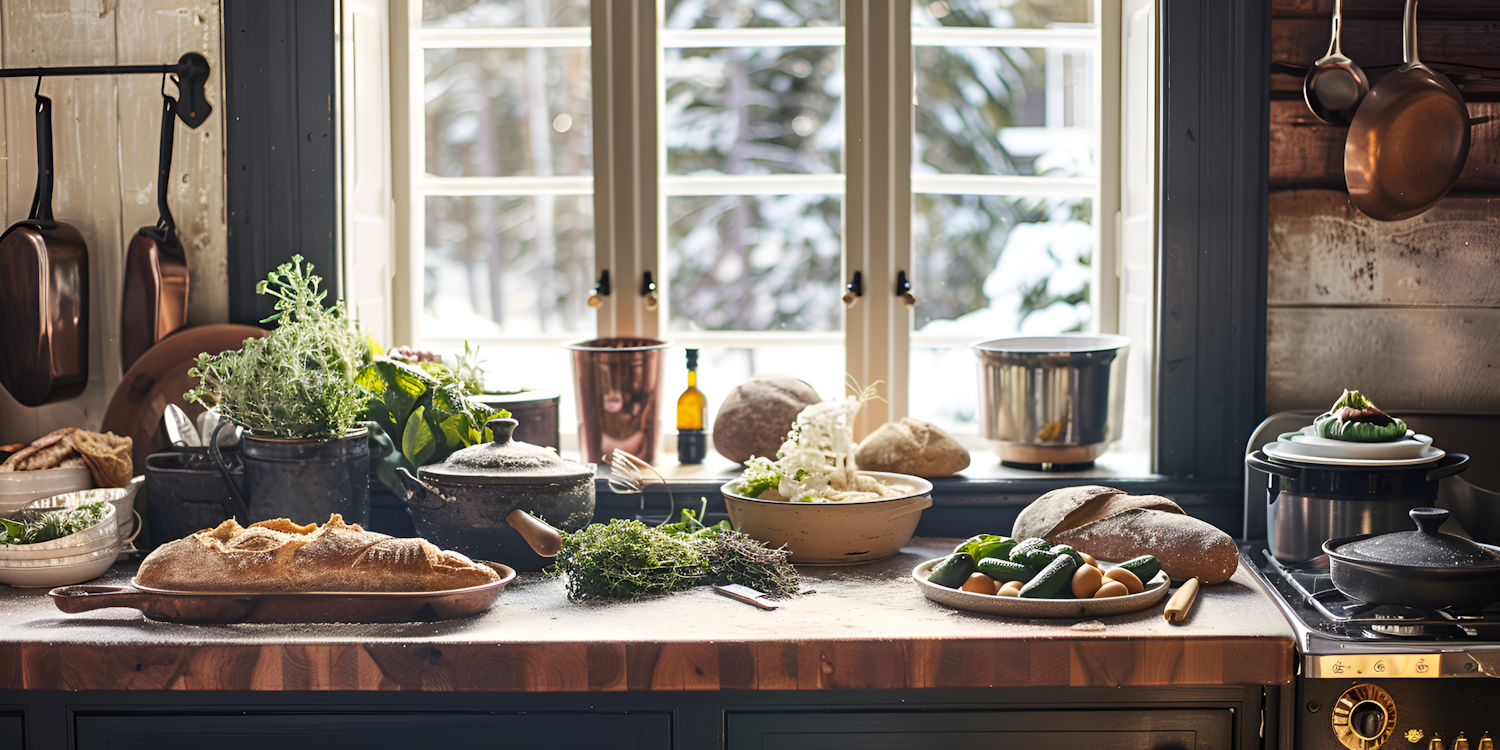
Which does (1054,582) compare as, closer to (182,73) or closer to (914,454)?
Answer: (914,454)

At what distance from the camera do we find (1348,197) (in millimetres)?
1917

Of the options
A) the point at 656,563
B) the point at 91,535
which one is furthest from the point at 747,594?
the point at 91,535

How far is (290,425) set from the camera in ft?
5.56

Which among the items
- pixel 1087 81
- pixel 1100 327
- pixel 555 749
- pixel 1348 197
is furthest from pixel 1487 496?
pixel 555 749

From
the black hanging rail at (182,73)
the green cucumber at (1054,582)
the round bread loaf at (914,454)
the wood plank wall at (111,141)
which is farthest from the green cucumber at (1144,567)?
the black hanging rail at (182,73)

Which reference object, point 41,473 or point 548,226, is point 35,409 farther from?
point 548,226

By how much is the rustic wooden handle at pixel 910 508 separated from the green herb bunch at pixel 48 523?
126 cm

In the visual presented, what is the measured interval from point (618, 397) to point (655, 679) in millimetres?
786

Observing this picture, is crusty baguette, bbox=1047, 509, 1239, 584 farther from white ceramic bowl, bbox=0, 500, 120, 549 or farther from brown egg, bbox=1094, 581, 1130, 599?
white ceramic bowl, bbox=0, 500, 120, 549

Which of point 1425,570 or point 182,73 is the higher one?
point 182,73

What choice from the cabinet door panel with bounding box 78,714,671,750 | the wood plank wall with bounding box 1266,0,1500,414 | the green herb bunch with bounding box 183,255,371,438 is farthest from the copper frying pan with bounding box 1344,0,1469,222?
the green herb bunch with bounding box 183,255,371,438

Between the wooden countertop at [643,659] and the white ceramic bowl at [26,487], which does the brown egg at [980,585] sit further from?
the white ceramic bowl at [26,487]

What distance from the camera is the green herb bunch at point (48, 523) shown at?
1.63 m

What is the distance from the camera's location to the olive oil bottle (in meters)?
2.17
